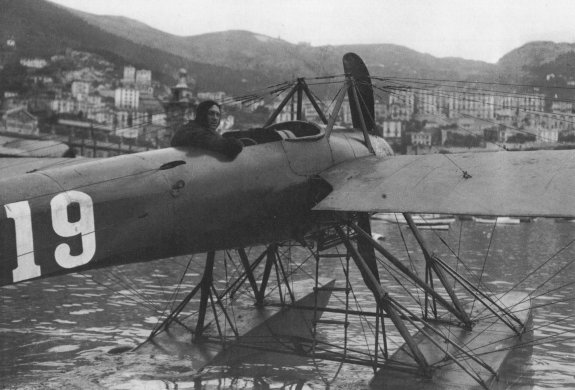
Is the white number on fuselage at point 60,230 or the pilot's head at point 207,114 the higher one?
the pilot's head at point 207,114

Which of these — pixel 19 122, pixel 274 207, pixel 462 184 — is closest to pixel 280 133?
pixel 274 207

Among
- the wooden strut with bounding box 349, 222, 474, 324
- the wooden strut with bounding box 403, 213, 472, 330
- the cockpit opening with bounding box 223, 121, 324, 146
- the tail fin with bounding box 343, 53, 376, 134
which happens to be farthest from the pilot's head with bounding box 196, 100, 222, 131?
the wooden strut with bounding box 403, 213, 472, 330

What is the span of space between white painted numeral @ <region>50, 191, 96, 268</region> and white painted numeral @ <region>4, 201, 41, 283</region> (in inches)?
10.2

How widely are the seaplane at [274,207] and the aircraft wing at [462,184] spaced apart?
26 millimetres

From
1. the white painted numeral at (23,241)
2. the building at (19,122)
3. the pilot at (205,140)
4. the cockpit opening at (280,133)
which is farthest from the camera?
the building at (19,122)

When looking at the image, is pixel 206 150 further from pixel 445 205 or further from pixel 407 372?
pixel 407 372

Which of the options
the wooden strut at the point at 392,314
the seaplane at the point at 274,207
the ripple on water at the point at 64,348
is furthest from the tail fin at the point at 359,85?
the ripple on water at the point at 64,348

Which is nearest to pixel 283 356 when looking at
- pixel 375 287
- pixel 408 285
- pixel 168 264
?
pixel 375 287

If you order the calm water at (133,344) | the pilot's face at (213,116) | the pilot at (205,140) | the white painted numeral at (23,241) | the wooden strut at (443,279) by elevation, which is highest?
the pilot's face at (213,116)

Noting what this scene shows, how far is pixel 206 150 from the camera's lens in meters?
8.30

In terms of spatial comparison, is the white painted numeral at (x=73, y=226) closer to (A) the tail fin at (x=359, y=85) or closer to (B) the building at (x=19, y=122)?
(A) the tail fin at (x=359, y=85)

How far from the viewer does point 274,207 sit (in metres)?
8.95

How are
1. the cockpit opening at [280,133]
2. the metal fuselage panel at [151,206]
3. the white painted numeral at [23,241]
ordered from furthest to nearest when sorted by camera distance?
1. the cockpit opening at [280,133]
2. the metal fuselage panel at [151,206]
3. the white painted numeral at [23,241]

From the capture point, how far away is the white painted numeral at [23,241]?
248 inches
